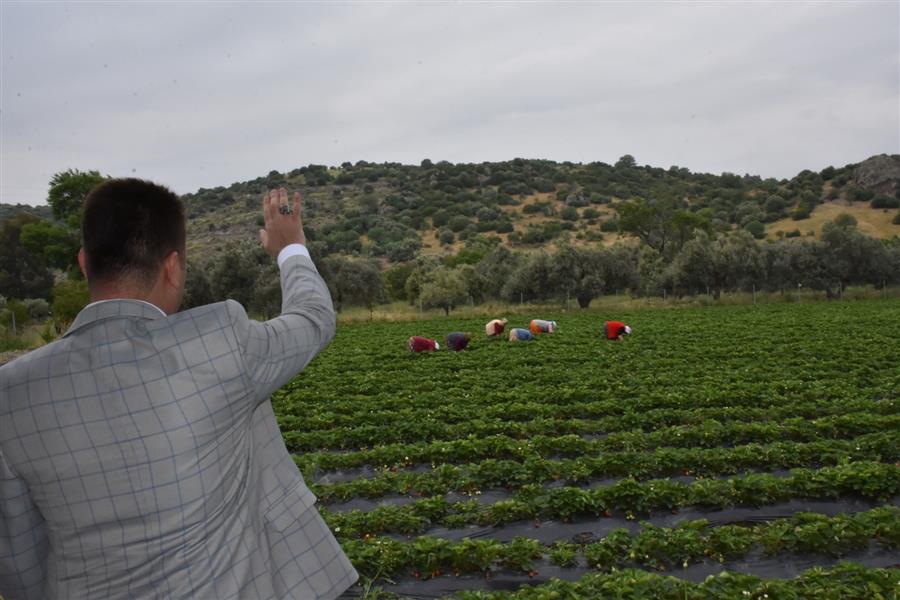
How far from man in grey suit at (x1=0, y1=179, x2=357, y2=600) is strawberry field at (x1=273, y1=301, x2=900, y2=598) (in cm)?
375

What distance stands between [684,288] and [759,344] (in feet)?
77.0

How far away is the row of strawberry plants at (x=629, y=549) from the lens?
224 inches

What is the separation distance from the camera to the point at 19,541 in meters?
1.69

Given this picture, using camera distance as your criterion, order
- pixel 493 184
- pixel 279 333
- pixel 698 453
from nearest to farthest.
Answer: pixel 279 333 → pixel 698 453 → pixel 493 184

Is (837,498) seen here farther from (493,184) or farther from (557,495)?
(493,184)

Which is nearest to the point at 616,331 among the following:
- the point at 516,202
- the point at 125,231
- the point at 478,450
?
the point at 478,450

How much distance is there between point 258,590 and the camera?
1805 millimetres

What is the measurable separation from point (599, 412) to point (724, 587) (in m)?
6.32

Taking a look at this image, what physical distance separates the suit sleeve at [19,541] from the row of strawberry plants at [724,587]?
3.73 metres

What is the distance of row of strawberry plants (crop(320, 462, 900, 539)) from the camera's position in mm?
6816

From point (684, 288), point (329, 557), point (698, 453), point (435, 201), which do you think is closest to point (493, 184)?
point (435, 201)

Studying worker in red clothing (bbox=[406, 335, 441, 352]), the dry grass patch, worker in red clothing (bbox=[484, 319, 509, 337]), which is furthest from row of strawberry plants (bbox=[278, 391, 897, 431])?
the dry grass patch

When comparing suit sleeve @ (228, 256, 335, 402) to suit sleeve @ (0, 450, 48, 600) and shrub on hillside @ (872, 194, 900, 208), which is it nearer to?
suit sleeve @ (0, 450, 48, 600)

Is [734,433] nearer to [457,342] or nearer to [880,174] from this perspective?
[457,342]
